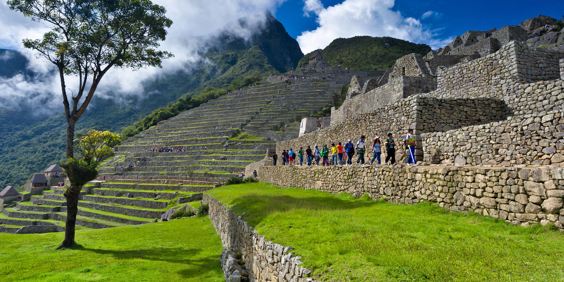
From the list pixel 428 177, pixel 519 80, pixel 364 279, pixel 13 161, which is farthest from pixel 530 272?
pixel 13 161

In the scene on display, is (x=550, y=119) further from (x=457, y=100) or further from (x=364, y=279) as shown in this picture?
(x=364, y=279)

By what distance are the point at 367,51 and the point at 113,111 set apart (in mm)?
117889

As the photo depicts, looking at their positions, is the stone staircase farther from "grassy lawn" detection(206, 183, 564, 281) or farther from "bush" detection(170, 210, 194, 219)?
"grassy lawn" detection(206, 183, 564, 281)

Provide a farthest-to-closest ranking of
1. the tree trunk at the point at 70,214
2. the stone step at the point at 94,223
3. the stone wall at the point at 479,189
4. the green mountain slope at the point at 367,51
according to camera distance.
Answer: the green mountain slope at the point at 367,51
the stone step at the point at 94,223
the tree trunk at the point at 70,214
the stone wall at the point at 479,189

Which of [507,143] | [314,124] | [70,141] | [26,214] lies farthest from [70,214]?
[26,214]

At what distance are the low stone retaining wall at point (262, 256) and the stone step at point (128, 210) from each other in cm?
1904

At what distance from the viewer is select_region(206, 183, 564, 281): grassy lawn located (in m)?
2.91

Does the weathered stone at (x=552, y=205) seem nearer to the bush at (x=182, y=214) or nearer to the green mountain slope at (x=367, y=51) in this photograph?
the bush at (x=182, y=214)

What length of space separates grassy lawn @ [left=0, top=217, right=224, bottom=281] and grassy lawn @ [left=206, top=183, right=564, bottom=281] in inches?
163

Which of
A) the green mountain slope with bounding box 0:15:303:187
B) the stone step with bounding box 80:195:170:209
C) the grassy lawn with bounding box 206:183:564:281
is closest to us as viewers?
the grassy lawn with bounding box 206:183:564:281

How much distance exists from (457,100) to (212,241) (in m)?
10.6

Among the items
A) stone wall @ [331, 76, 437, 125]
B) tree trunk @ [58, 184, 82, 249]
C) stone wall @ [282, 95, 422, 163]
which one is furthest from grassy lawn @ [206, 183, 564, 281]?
tree trunk @ [58, 184, 82, 249]

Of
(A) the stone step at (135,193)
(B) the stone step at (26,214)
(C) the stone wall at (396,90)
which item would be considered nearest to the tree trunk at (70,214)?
(C) the stone wall at (396,90)

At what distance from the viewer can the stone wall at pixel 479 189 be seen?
390cm
